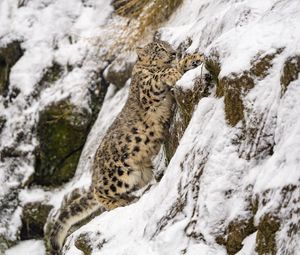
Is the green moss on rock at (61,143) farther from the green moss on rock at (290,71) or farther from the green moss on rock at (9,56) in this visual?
the green moss on rock at (290,71)

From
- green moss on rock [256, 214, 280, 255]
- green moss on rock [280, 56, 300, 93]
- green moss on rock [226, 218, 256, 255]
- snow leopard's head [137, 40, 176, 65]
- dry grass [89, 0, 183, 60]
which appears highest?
green moss on rock [280, 56, 300, 93]

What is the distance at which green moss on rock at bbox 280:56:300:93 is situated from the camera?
3.88 metres

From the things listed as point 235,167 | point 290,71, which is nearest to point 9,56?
point 235,167

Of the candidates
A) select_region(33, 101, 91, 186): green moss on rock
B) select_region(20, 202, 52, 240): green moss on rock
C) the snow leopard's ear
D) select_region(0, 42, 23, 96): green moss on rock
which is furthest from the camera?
select_region(0, 42, 23, 96): green moss on rock

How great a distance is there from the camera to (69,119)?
10.0 m

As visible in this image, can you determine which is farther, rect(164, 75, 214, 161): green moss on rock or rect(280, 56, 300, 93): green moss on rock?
rect(164, 75, 214, 161): green moss on rock

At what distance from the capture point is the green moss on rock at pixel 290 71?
12.7 ft

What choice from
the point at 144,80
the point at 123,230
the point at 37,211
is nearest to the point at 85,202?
the point at 144,80

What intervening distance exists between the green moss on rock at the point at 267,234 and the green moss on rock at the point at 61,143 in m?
6.59

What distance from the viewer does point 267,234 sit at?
3.54 metres

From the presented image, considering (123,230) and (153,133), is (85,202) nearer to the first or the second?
(153,133)

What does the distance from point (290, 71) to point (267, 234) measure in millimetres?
966

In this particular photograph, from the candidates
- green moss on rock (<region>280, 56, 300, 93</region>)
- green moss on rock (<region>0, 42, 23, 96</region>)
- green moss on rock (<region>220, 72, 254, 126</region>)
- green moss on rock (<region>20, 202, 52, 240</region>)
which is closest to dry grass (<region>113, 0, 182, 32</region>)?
Result: green moss on rock (<region>0, 42, 23, 96</region>)

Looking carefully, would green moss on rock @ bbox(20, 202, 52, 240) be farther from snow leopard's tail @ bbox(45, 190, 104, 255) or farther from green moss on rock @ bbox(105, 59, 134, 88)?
snow leopard's tail @ bbox(45, 190, 104, 255)
